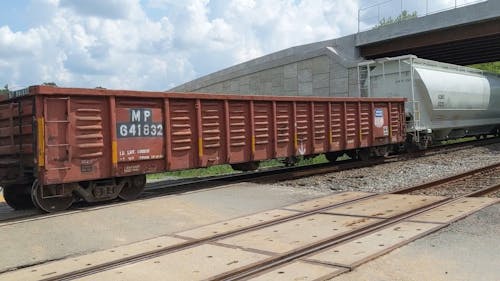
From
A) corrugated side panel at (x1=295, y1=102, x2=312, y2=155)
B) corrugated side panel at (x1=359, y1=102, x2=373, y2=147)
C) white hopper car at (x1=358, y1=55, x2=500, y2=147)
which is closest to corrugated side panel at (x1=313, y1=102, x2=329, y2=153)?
corrugated side panel at (x1=295, y1=102, x2=312, y2=155)

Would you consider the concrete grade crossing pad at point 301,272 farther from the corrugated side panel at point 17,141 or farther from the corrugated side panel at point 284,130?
the corrugated side panel at point 284,130

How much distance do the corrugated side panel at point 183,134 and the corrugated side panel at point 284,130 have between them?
2.98 m

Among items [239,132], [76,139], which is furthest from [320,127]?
[76,139]

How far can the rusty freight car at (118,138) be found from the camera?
31.1ft

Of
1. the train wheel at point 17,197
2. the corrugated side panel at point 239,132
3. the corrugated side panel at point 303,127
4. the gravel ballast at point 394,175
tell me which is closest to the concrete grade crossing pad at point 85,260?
the train wheel at point 17,197

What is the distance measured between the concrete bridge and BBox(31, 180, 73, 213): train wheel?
23678 millimetres

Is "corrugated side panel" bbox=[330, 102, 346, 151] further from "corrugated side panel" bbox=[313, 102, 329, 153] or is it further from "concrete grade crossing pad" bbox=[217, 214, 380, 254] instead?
"concrete grade crossing pad" bbox=[217, 214, 380, 254]

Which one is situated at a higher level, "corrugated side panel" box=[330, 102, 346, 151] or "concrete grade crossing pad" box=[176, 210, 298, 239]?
"corrugated side panel" box=[330, 102, 346, 151]

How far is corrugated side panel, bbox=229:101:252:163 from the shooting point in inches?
501

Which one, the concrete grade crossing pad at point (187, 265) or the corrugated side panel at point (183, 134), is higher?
the corrugated side panel at point (183, 134)

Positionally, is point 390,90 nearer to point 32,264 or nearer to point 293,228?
point 293,228

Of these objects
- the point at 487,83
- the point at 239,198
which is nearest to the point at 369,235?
the point at 239,198

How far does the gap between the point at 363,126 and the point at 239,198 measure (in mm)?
7740

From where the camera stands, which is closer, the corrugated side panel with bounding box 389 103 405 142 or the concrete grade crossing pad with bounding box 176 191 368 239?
the concrete grade crossing pad with bounding box 176 191 368 239
